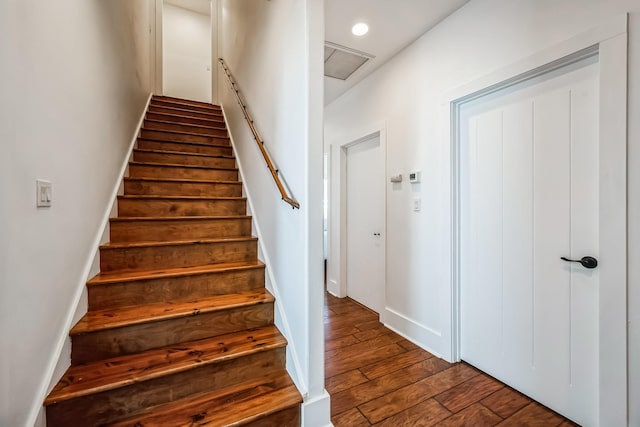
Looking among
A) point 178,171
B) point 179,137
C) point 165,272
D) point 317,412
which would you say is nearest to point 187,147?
point 179,137

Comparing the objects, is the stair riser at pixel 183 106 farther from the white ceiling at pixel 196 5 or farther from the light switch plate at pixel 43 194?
the light switch plate at pixel 43 194

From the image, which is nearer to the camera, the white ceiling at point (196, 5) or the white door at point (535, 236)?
the white door at point (535, 236)

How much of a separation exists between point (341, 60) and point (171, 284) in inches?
99.8

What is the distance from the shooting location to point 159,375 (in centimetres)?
132

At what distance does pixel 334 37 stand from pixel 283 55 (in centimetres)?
81

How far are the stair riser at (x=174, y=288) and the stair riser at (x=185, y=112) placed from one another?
2.80 meters

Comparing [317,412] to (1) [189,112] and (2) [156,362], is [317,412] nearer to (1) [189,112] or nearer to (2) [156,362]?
(2) [156,362]

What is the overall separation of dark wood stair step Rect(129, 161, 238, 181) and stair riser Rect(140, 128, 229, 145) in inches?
24.9

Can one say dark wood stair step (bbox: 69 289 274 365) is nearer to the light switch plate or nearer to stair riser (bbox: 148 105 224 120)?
the light switch plate

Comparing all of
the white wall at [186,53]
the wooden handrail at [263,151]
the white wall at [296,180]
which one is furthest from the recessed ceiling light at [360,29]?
the white wall at [186,53]

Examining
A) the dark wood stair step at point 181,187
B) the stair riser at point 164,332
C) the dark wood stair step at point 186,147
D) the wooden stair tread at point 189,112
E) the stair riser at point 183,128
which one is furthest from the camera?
the wooden stair tread at point 189,112

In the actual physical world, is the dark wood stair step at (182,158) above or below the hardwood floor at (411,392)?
above

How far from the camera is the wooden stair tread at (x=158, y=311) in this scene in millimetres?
1434

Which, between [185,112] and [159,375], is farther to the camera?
[185,112]
